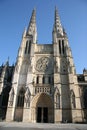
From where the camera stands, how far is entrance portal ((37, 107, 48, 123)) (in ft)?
73.8

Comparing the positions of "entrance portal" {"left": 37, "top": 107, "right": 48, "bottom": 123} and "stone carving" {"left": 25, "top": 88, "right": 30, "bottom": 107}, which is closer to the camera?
"stone carving" {"left": 25, "top": 88, "right": 30, "bottom": 107}

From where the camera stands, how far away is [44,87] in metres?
23.9

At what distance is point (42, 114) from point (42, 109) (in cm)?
82

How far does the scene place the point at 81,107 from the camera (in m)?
22.6

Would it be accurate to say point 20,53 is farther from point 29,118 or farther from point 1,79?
point 29,118

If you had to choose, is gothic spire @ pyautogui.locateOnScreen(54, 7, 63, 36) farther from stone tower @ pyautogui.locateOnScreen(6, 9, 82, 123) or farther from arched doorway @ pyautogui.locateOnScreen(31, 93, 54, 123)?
arched doorway @ pyautogui.locateOnScreen(31, 93, 54, 123)

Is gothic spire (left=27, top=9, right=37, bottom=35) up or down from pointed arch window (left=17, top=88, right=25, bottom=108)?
up

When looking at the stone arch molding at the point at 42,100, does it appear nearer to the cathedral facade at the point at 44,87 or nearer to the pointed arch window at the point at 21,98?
the cathedral facade at the point at 44,87

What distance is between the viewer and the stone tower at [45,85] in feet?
70.7

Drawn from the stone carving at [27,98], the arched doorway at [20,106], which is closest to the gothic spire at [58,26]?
the stone carving at [27,98]

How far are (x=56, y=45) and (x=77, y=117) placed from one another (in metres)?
14.6

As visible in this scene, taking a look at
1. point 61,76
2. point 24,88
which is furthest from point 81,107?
point 24,88

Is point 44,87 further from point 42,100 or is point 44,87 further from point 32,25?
point 32,25

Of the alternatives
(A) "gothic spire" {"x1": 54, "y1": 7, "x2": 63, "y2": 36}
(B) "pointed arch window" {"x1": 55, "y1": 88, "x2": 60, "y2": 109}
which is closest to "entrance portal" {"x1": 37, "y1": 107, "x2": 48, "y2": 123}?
(B) "pointed arch window" {"x1": 55, "y1": 88, "x2": 60, "y2": 109}
